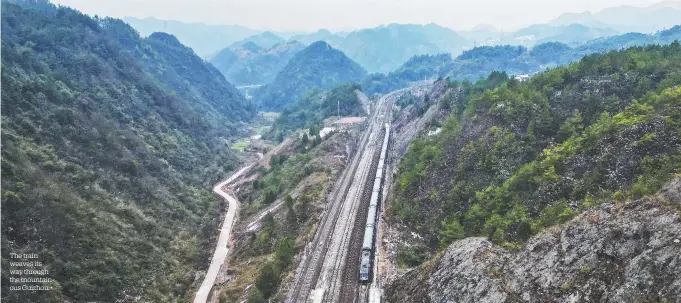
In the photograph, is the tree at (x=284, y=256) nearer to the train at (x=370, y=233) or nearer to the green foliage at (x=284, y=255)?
the green foliage at (x=284, y=255)

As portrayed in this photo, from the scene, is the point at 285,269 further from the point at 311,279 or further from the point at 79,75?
the point at 79,75

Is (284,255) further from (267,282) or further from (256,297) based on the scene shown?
(256,297)

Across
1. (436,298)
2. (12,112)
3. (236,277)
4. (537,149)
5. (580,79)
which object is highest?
(580,79)

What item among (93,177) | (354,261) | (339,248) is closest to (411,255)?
(354,261)

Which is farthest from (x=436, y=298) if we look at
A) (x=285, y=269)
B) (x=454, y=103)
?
(x=454, y=103)

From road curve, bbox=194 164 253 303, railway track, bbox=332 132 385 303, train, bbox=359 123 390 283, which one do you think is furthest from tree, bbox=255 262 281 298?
road curve, bbox=194 164 253 303

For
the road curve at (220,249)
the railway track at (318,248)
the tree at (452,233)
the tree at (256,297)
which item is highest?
the tree at (452,233)

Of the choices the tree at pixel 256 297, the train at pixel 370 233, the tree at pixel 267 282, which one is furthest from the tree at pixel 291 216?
the tree at pixel 256 297

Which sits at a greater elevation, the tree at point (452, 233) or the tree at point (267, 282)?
the tree at point (452, 233)
